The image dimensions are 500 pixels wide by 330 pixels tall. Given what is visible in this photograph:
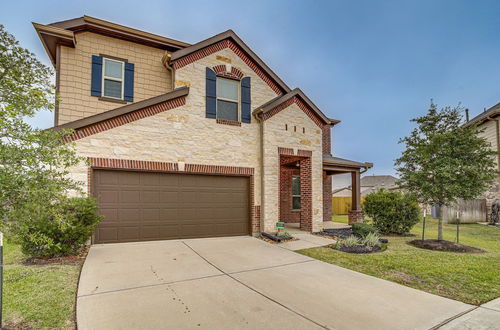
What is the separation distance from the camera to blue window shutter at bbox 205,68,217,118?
951 cm

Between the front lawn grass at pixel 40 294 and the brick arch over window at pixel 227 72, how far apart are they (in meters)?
7.44

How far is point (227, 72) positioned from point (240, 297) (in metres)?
8.23

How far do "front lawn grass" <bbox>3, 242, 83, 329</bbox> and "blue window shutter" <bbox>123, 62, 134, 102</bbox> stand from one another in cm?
605

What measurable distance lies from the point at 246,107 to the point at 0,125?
8103 mm

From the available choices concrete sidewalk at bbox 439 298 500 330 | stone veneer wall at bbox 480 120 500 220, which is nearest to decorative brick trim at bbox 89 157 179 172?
concrete sidewalk at bbox 439 298 500 330

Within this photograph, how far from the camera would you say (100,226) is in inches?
308

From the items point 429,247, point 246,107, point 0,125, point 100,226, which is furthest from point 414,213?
point 0,125

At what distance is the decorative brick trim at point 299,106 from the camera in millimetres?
10375

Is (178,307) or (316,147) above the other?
(316,147)

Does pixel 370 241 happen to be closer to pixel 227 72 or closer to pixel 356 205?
pixel 356 205

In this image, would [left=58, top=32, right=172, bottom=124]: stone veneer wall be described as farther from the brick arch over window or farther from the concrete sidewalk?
the concrete sidewalk

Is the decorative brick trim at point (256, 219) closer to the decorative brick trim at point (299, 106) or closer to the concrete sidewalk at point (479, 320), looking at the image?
the decorative brick trim at point (299, 106)

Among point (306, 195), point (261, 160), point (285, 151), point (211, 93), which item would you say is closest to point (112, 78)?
point (211, 93)

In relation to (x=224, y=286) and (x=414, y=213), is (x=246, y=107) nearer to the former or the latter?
(x=224, y=286)
